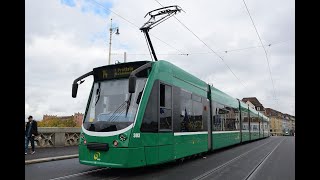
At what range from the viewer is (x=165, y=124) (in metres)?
10.4

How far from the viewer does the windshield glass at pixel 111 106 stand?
30.0 ft

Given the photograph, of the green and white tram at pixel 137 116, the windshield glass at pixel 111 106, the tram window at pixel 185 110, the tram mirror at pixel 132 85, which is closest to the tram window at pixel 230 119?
the tram window at pixel 185 110

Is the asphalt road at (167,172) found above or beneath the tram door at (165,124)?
beneath

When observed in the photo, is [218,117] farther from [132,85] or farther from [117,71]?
[132,85]

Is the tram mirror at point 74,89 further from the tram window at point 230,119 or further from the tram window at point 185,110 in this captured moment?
the tram window at point 230,119

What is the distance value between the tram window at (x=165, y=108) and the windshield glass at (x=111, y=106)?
94cm

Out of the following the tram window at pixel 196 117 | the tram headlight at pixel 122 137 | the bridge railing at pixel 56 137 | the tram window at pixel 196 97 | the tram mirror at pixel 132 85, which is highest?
the tram mirror at pixel 132 85

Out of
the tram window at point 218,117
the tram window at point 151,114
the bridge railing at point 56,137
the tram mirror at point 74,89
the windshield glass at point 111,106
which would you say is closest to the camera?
the windshield glass at point 111,106

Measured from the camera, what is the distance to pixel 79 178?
892 cm

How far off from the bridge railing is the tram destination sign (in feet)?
27.9

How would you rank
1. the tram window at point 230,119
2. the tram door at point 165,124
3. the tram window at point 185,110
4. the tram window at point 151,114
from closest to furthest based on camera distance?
the tram window at point 151,114 → the tram door at point 165,124 → the tram window at point 185,110 → the tram window at point 230,119
